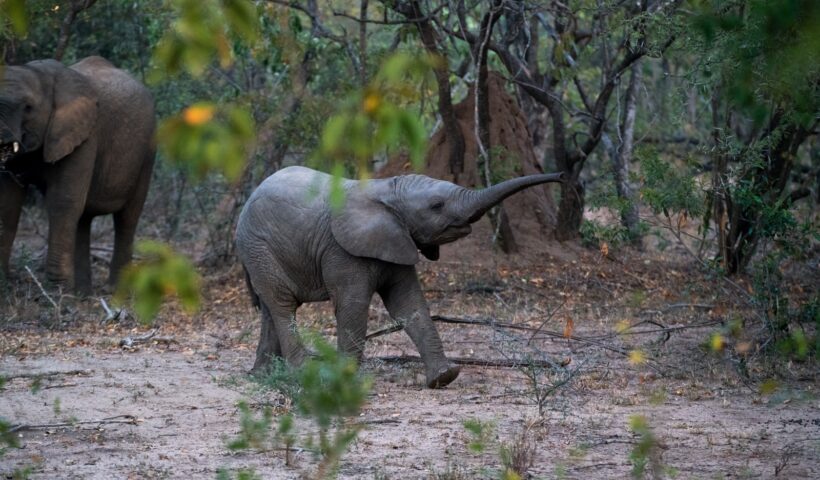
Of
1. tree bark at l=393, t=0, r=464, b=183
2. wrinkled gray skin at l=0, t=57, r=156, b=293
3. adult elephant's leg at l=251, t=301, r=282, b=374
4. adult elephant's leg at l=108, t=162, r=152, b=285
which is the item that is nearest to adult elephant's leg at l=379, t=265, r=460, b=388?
adult elephant's leg at l=251, t=301, r=282, b=374

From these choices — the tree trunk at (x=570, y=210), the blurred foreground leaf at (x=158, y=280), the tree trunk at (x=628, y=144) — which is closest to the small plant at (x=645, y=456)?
the blurred foreground leaf at (x=158, y=280)

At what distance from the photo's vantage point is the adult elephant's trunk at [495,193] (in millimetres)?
7836

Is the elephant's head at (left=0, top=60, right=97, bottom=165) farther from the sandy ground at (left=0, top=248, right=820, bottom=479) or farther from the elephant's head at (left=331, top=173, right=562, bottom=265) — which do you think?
the elephant's head at (left=331, top=173, right=562, bottom=265)

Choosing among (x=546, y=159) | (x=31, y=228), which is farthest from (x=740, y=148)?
(x=31, y=228)

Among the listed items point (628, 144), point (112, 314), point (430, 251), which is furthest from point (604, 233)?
point (112, 314)

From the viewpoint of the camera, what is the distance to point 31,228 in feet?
57.8

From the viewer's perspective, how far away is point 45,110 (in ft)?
41.1

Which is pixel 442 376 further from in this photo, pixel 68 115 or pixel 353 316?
pixel 68 115

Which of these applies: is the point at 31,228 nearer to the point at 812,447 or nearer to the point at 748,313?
the point at 748,313

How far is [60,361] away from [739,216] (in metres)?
6.71

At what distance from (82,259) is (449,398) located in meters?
6.98

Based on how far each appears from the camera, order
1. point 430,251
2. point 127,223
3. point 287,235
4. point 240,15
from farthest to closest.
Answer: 1. point 127,223
2. point 287,235
3. point 430,251
4. point 240,15

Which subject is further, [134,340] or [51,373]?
[134,340]

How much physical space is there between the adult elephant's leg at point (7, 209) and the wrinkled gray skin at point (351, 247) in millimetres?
4726
